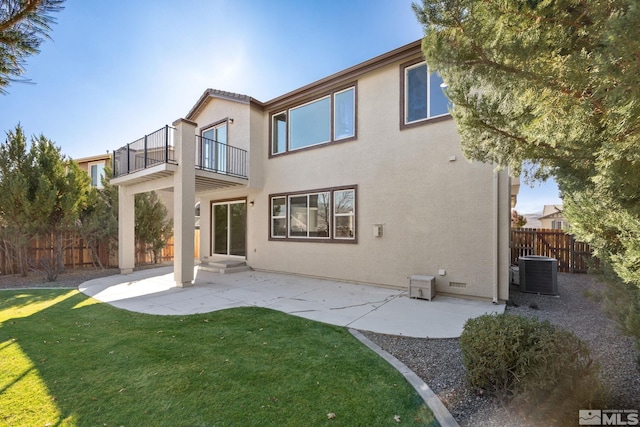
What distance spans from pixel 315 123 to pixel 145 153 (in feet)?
18.4

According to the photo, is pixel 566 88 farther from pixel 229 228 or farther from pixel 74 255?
pixel 74 255

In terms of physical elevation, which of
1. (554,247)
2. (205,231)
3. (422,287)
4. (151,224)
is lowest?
(422,287)

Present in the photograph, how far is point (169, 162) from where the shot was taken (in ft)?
27.4

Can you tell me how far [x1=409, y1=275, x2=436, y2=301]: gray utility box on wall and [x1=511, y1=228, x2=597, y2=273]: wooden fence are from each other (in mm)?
5816

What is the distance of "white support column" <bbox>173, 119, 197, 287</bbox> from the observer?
8203 mm

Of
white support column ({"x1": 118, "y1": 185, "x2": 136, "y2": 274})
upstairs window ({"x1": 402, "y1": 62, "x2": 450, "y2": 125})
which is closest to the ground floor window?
upstairs window ({"x1": 402, "y1": 62, "x2": 450, "y2": 125})

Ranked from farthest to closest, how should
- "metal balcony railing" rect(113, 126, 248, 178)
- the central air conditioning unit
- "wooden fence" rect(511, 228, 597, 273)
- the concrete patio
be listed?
"wooden fence" rect(511, 228, 597, 273) < "metal balcony railing" rect(113, 126, 248, 178) < the central air conditioning unit < the concrete patio

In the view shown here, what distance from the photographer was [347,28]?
29.8ft

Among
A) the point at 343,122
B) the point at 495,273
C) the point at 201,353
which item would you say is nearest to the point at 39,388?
the point at 201,353

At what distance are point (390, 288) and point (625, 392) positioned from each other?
5279 mm

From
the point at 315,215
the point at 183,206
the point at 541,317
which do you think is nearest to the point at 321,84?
the point at 315,215

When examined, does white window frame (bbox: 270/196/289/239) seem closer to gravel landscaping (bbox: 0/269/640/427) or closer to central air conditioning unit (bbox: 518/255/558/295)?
→ gravel landscaping (bbox: 0/269/640/427)

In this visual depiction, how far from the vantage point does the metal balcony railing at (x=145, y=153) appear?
8508 mm

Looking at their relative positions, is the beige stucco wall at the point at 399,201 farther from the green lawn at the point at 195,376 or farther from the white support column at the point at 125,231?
the white support column at the point at 125,231
